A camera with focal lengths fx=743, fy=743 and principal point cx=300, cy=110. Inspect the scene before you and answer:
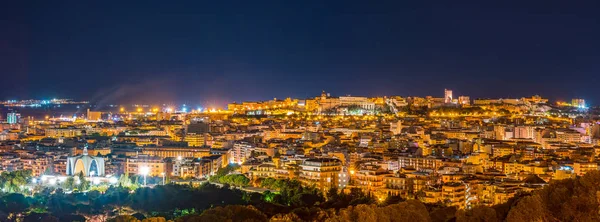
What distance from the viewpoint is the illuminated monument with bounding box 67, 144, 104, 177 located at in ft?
67.5

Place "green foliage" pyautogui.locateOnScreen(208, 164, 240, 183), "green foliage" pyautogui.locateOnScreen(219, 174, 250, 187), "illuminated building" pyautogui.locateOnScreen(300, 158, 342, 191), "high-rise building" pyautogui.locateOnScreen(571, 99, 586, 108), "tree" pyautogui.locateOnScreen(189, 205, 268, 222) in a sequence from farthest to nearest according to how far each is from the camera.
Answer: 1. "high-rise building" pyautogui.locateOnScreen(571, 99, 586, 108)
2. "green foliage" pyautogui.locateOnScreen(208, 164, 240, 183)
3. "green foliage" pyautogui.locateOnScreen(219, 174, 250, 187)
4. "illuminated building" pyautogui.locateOnScreen(300, 158, 342, 191)
5. "tree" pyautogui.locateOnScreen(189, 205, 268, 222)

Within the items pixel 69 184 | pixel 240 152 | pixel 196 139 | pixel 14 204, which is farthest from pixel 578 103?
pixel 14 204

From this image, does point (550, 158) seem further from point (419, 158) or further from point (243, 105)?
point (243, 105)

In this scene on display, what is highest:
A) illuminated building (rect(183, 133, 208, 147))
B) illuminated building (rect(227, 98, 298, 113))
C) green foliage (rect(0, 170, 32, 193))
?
illuminated building (rect(227, 98, 298, 113))

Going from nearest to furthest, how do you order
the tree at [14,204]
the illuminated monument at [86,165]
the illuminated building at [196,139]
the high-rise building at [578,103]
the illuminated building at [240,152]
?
the tree at [14,204]
the illuminated monument at [86,165]
the illuminated building at [240,152]
the illuminated building at [196,139]
the high-rise building at [578,103]

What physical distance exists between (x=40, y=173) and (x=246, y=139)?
9.37m

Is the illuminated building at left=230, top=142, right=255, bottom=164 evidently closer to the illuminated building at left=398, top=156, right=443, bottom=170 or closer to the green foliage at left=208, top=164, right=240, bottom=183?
the green foliage at left=208, top=164, right=240, bottom=183

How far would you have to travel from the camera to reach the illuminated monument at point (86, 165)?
20575 millimetres

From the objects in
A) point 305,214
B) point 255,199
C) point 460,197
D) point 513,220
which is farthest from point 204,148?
point 513,220

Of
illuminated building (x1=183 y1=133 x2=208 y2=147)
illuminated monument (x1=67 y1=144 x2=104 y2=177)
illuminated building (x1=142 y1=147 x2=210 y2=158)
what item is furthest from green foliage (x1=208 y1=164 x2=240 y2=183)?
illuminated building (x1=183 y1=133 x2=208 y2=147)

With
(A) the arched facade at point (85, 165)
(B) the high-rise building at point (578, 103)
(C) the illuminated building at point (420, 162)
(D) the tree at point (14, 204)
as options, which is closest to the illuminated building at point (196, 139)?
(A) the arched facade at point (85, 165)

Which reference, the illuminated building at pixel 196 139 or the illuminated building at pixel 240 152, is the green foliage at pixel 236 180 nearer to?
the illuminated building at pixel 240 152

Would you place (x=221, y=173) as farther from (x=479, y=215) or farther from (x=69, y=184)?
(x=479, y=215)

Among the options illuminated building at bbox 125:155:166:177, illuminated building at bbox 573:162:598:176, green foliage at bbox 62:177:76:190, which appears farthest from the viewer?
illuminated building at bbox 125:155:166:177
